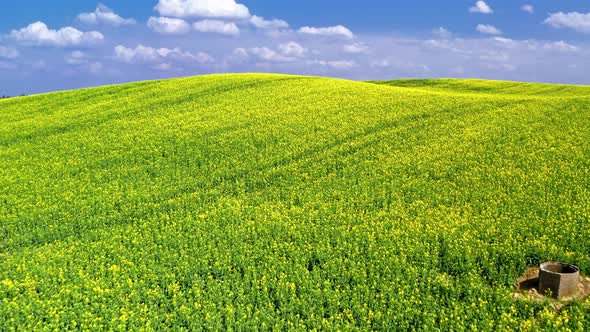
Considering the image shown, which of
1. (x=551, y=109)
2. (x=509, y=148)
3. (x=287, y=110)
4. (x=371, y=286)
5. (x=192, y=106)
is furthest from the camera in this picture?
(x=192, y=106)

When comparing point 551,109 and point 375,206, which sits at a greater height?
point 551,109

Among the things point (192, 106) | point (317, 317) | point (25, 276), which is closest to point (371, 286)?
point (317, 317)

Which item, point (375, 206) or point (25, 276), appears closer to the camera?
point (25, 276)

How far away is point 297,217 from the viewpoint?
55.7 feet

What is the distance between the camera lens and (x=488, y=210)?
17.0 metres

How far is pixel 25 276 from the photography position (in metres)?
13.2

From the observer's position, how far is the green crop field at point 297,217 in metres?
11.5

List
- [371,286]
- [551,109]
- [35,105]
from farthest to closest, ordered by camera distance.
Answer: [35,105]
[551,109]
[371,286]

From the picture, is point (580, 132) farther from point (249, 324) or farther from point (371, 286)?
point (249, 324)

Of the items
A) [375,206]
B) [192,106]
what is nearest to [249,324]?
[375,206]

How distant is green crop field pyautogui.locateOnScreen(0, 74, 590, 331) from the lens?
11477 mm

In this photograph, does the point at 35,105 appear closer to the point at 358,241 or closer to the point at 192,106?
Result: the point at 192,106

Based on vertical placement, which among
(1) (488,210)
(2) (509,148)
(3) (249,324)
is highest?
(2) (509,148)

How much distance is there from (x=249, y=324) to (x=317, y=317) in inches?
64.6
